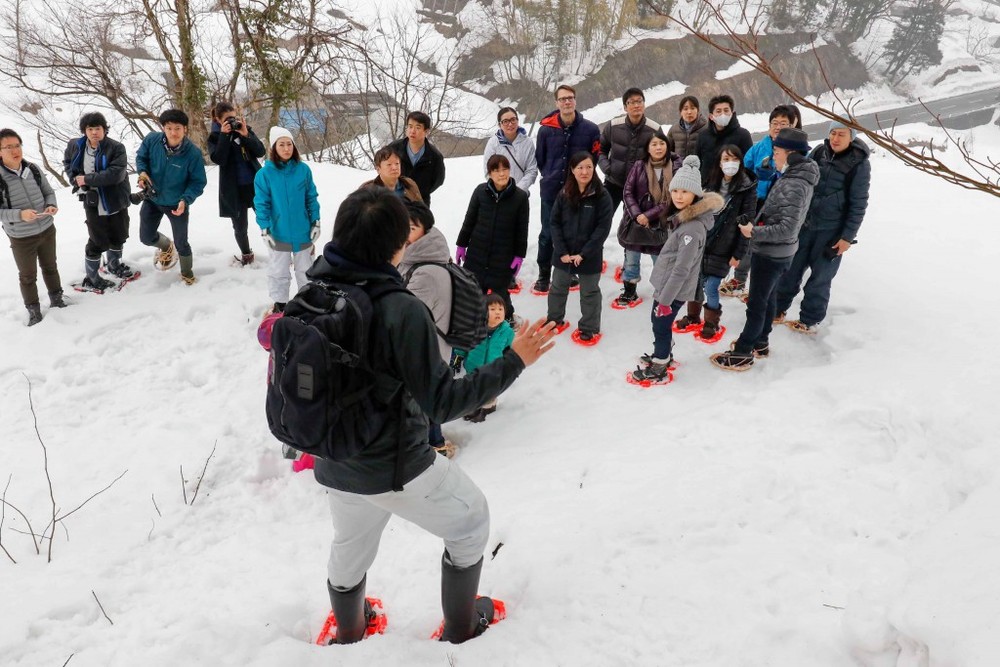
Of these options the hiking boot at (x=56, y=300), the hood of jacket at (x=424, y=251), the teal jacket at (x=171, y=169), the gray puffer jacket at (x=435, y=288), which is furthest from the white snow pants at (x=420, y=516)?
the hiking boot at (x=56, y=300)

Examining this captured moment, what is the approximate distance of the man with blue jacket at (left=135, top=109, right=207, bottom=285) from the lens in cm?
564

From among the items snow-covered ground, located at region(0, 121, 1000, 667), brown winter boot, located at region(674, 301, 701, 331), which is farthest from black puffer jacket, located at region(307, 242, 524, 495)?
brown winter boot, located at region(674, 301, 701, 331)

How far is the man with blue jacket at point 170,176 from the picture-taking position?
564 cm

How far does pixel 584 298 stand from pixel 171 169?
4.45 metres

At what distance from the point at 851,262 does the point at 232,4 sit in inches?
481

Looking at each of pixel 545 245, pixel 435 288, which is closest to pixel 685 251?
pixel 545 245

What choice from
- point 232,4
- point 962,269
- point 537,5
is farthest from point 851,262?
point 537,5

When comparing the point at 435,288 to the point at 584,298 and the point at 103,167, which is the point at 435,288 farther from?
the point at 103,167

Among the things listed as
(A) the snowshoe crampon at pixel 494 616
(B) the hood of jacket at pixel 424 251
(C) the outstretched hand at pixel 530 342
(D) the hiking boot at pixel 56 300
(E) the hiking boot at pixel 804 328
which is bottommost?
(A) the snowshoe crampon at pixel 494 616

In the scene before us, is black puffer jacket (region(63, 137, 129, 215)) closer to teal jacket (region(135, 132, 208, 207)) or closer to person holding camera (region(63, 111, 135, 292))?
person holding camera (region(63, 111, 135, 292))

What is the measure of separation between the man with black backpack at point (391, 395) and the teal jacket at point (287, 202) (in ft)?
12.4

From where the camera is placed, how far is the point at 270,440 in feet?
14.5

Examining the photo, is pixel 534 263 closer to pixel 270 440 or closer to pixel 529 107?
pixel 270 440

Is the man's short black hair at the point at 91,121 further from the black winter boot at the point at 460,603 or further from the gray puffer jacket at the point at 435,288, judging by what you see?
the black winter boot at the point at 460,603
